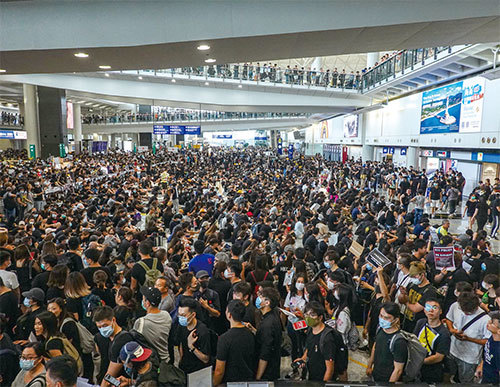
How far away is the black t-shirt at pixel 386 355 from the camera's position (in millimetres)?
3461

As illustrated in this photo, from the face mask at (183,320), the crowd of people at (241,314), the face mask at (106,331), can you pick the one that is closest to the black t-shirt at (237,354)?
the crowd of people at (241,314)

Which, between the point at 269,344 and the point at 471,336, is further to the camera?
the point at 471,336

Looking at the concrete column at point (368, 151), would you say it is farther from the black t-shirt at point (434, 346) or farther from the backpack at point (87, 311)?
the backpack at point (87, 311)

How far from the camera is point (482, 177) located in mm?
18062

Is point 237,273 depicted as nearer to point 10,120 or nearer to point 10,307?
point 10,307

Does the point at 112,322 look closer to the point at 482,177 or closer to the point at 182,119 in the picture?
the point at 482,177

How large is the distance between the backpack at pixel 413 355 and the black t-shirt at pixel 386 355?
5cm

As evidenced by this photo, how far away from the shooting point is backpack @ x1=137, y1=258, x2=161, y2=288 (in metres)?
5.35

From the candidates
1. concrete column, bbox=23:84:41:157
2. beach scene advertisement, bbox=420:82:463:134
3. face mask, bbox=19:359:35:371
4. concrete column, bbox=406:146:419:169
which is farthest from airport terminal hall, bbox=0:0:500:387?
concrete column, bbox=23:84:41:157

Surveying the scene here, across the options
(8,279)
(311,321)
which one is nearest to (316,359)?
(311,321)

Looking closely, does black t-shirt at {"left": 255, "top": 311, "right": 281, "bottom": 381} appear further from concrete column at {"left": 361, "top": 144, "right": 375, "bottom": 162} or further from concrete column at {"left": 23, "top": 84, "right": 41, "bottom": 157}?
concrete column at {"left": 361, "top": 144, "right": 375, "bottom": 162}

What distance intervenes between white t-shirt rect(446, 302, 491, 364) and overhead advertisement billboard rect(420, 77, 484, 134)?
15.7 m

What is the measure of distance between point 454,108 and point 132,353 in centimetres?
2056

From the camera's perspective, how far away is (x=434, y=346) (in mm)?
3693
